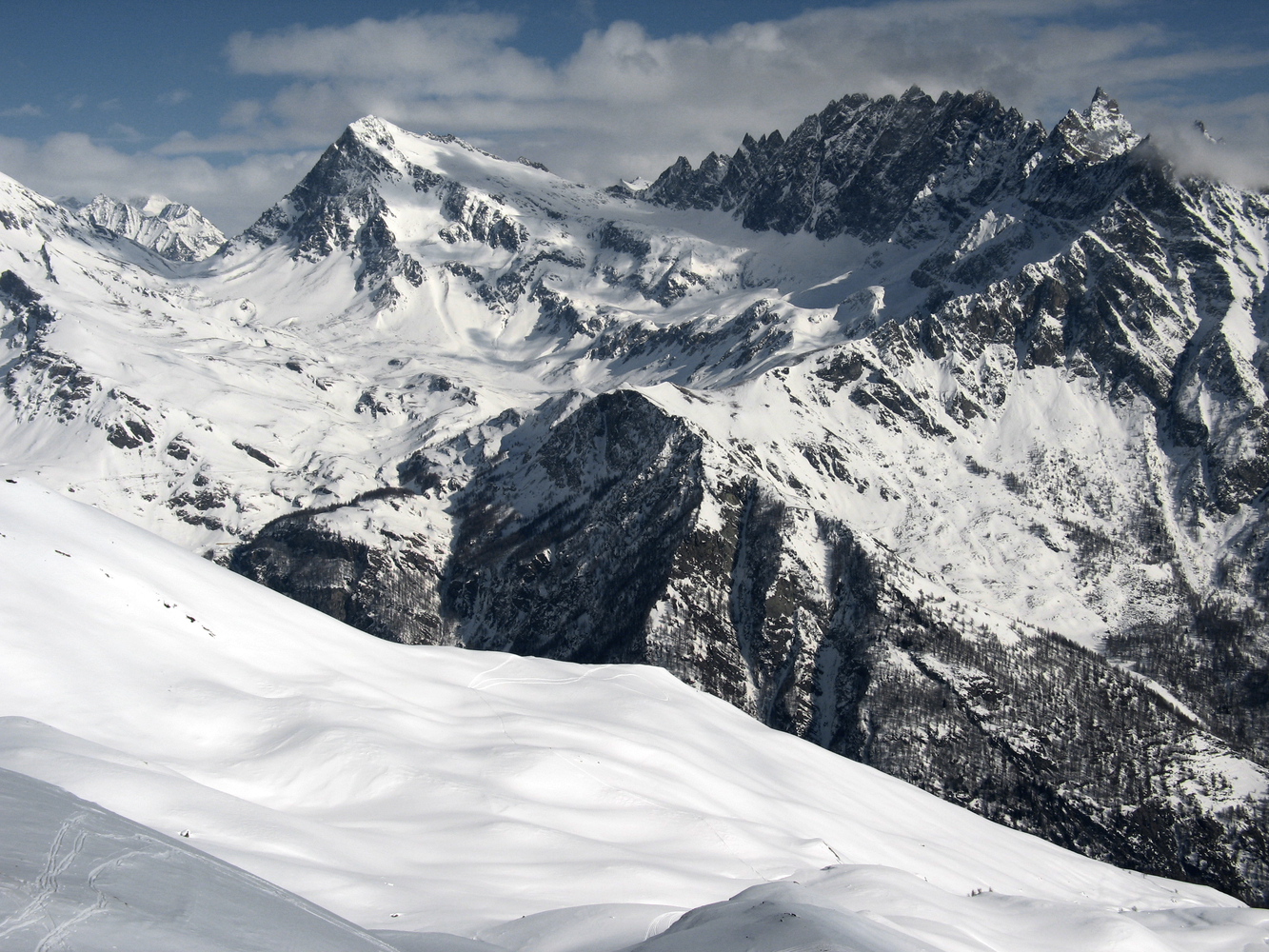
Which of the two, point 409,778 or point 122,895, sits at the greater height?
point 122,895

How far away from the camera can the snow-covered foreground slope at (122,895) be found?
1191cm

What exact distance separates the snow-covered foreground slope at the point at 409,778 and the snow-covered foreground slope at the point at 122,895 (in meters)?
7.46

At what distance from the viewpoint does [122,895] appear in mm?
13352

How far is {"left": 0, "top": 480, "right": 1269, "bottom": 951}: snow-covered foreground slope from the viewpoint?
2427 cm

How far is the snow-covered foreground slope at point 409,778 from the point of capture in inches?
955

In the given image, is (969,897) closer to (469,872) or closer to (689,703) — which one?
(689,703)

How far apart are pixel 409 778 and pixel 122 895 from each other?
68.3ft

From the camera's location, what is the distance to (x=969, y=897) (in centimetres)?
4434

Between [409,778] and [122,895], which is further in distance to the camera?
[409,778]

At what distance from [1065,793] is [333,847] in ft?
463

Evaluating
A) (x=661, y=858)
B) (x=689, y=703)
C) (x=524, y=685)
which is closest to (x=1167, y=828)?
(x=689, y=703)

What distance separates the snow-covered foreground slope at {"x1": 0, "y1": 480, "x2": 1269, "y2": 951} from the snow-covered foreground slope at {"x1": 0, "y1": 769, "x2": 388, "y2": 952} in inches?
294

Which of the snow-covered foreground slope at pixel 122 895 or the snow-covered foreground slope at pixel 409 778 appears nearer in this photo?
Answer: the snow-covered foreground slope at pixel 122 895

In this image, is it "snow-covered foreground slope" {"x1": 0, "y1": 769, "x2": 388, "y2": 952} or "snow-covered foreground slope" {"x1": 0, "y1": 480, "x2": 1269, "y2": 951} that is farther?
"snow-covered foreground slope" {"x1": 0, "y1": 480, "x2": 1269, "y2": 951}
